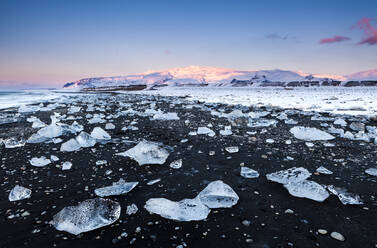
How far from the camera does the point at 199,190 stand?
2.11 meters

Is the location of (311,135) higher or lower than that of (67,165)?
higher

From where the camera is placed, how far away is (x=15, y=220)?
1662 mm

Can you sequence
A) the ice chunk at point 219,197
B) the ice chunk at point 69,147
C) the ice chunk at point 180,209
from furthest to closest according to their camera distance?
the ice chunk at point 69,147, the ice chunk at point 219,197, the ice chunk at point 180,209

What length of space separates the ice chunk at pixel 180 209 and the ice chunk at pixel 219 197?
7cm

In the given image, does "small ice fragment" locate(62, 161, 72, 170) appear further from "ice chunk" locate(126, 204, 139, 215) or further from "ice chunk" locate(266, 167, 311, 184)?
"ice chunk" locate(266, 167, 311, 184)

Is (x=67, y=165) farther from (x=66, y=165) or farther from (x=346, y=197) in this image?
(x=346, y=197)

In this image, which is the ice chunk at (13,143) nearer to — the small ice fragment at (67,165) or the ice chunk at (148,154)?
the small ice fragment at (67,165)

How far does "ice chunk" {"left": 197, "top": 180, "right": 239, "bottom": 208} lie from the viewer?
1.80m

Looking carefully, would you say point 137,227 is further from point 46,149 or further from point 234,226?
point 46,149

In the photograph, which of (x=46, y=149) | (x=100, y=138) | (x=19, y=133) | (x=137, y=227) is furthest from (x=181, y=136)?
(x=19, y=133)

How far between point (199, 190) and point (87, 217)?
3.30 feet

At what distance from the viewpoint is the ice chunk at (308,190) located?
188 cm

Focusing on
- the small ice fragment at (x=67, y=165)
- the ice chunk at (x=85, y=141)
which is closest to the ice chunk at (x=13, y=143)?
the ice chunk at (x=85, y=141)

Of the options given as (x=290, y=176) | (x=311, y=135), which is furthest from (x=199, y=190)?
(x=311, y=135)
